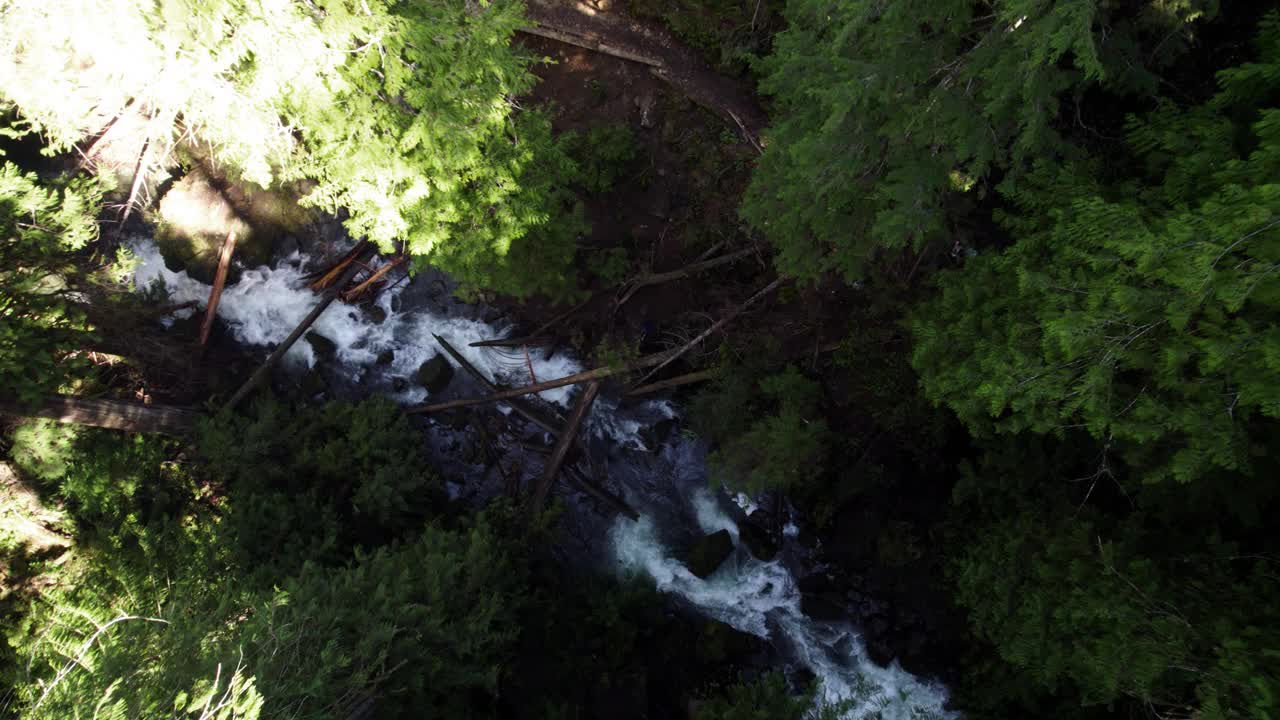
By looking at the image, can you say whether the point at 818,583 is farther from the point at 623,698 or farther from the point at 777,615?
the point at 623,698

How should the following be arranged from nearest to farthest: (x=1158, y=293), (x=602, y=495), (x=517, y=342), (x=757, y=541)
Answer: (x=1158, y=293) < (x=757, y=541) < (x=602, y=495) < (x=517, y=342)

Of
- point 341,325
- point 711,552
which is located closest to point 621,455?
point 711,552

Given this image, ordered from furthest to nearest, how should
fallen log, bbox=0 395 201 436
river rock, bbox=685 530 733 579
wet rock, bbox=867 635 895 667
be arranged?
river rock, bbox=685 530 733 579, fallen log, bbox=0 395 201 436, wet rock, bbox=867 635 895 667

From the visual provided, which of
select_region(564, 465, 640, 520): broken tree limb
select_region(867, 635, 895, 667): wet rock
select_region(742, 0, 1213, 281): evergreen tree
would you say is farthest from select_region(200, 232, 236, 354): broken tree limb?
select_region(867, 635, 895, 667): wet rock

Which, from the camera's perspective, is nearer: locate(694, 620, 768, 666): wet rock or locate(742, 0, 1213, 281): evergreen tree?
locate(742, 0, 1213, 281): evergreen tree

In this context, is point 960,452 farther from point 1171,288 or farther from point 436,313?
point 436,313

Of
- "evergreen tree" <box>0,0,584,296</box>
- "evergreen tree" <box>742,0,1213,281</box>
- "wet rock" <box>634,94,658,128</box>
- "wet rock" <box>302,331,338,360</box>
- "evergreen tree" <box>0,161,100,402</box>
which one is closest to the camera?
"evergreen tree" <box>742,0,1213,281</box>

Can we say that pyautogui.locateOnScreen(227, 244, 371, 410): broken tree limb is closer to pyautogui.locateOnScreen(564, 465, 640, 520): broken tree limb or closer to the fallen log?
the fallen log

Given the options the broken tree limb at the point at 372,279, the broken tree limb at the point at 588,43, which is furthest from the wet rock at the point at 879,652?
the broken tree limb at the point at 372,279

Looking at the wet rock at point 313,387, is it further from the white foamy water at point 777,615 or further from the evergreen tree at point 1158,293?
the evergreen tree at point 1158,293
